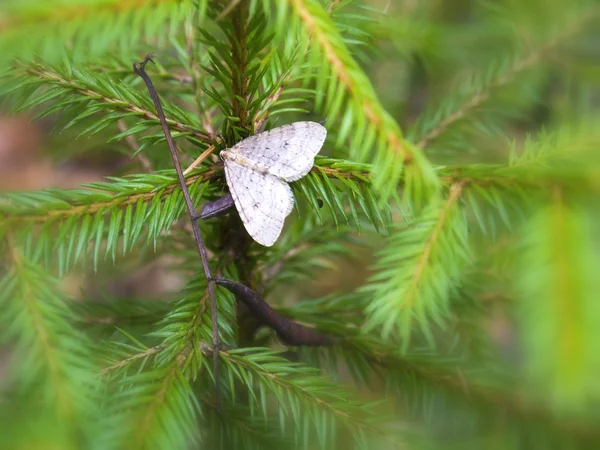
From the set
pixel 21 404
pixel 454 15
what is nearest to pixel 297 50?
pixel 21 404

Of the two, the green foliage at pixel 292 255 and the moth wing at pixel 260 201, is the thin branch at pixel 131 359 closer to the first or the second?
the green foliage at pixel 292 255

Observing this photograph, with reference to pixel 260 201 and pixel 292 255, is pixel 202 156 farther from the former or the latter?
pixel 292 255

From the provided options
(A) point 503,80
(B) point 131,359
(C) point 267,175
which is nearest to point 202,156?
(C) point 267,175

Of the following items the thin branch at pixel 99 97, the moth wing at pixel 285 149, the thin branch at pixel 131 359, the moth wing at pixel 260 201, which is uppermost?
the thin branch at pixel 99 97

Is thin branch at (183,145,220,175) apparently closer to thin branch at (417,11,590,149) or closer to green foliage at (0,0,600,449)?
green foliage at (0,0,600,449)

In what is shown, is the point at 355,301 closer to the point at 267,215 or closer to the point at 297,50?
the point at 267,215

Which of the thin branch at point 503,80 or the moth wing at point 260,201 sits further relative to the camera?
the thin branch at point 503,80

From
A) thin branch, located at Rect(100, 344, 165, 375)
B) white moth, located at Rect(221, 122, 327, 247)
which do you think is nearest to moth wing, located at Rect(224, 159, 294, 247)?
white moth, located at Rect(221, 122, 327, 247)

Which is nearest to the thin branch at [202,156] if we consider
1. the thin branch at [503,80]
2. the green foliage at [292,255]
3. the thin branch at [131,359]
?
the green foliage at [292,255]
